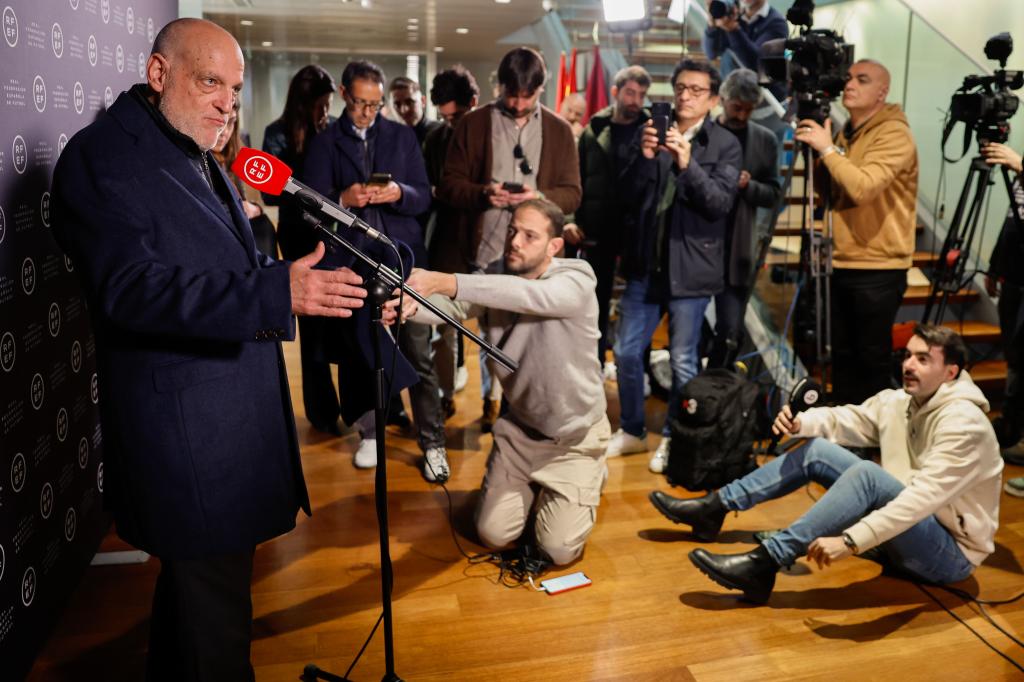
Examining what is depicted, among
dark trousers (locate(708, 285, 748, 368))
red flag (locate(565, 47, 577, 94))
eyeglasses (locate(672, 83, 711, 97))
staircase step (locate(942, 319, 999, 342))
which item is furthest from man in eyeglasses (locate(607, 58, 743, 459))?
red flag (locate(565, 47, 577, 94))

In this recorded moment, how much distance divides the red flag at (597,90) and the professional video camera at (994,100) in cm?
288

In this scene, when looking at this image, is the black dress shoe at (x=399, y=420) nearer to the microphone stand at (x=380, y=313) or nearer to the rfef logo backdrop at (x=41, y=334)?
the rfef logo backdrop at (x=41, y=334)

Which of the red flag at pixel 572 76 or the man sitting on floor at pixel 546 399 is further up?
the red flag at pixel 572 76

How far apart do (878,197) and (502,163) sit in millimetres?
1484

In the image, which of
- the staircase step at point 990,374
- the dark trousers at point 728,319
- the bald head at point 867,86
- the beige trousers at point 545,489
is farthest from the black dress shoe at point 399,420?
the staircase step at point 990,374

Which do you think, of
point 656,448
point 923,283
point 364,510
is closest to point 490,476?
point 364,510

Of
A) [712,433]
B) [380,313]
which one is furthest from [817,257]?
[380,313]

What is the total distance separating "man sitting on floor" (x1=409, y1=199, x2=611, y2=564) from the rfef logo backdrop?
3.67 feet

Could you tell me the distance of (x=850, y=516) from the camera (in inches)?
102

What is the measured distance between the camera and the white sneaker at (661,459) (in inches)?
147

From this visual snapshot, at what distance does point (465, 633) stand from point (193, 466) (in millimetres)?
1053

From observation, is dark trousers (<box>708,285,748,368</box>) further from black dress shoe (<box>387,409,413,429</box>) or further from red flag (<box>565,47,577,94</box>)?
red flag (<box>565,47,577,94</box>)

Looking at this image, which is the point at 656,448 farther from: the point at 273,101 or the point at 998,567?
the point at 273,101

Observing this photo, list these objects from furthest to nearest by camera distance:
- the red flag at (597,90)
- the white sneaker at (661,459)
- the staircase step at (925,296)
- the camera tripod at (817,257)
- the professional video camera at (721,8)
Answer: the red flag at (597,90) → the staircase step at (925,296) → the professional video camera at (721,8) → the white sneaker at (661,459) → the camera tripod at (817,257)
